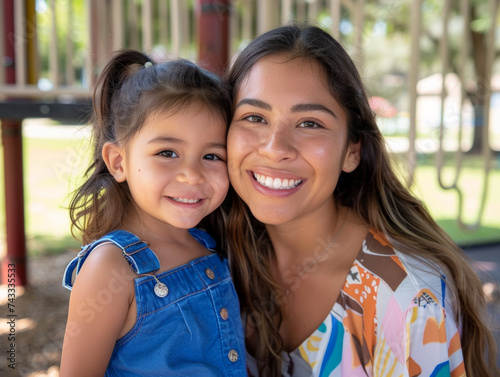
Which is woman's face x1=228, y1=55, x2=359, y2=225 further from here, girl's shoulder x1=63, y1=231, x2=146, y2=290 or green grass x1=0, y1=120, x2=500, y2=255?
green grass x1=0, y1=120, x2=500, y2=255

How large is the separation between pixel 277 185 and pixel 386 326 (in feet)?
1.93

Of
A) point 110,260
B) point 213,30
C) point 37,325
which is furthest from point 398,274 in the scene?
point 37,325

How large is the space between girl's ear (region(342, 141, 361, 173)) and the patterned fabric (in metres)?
0.26

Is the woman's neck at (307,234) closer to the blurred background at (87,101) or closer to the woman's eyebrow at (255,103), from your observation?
the blurred background at (87,101)

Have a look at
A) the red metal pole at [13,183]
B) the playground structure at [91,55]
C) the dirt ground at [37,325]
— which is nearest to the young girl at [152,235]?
the playground structure at [91,55]

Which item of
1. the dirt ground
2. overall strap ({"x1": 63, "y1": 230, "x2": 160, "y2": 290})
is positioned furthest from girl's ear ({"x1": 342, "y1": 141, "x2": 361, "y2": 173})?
the dirt ground

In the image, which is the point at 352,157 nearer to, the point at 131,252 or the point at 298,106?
the point at 298,106

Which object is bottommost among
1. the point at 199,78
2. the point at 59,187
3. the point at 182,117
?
the point at 59,187

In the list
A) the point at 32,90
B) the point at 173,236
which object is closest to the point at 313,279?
the point at 173,236

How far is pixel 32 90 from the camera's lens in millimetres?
3256

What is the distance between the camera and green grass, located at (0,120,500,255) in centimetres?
569

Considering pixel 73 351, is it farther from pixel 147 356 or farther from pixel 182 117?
pixel 182 117

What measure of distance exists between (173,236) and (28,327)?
87.0 inches

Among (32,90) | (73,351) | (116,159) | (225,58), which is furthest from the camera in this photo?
(32,90)
